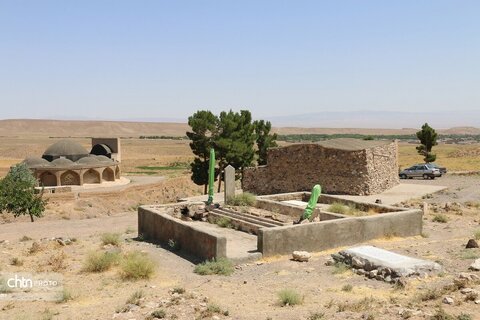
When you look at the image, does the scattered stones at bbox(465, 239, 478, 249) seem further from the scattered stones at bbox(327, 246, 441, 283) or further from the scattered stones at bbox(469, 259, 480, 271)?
the scattered stones at bbox(327, 246, 441, 283)

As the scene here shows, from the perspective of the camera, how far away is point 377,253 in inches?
504

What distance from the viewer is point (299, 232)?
14594 mm

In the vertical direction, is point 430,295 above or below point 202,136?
below

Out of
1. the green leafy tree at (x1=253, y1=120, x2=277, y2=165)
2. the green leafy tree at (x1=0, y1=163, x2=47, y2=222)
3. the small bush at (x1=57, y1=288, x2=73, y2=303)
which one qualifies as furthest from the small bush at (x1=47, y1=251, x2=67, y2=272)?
the green leafy tree at (x1=253, y1=120, x2=277, y2=165)

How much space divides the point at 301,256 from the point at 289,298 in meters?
3.88

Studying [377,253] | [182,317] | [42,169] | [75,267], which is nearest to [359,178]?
[377,253]

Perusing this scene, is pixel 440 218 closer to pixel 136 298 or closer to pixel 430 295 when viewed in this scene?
pixel 430 295

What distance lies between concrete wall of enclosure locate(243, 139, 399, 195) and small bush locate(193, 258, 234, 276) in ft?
57.0

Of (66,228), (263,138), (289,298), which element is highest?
(263,138)

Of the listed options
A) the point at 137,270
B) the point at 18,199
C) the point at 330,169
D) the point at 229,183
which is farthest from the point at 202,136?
the point at 137,270

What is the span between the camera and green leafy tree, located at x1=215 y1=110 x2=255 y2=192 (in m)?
38.0

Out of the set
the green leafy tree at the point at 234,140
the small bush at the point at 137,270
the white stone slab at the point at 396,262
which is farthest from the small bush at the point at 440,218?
the green leafy tree at the point at 234,140

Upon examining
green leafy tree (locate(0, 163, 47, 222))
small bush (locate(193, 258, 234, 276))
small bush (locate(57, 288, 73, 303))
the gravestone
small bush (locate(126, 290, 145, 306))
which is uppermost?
the gravestone

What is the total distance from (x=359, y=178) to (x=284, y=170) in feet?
17.1
